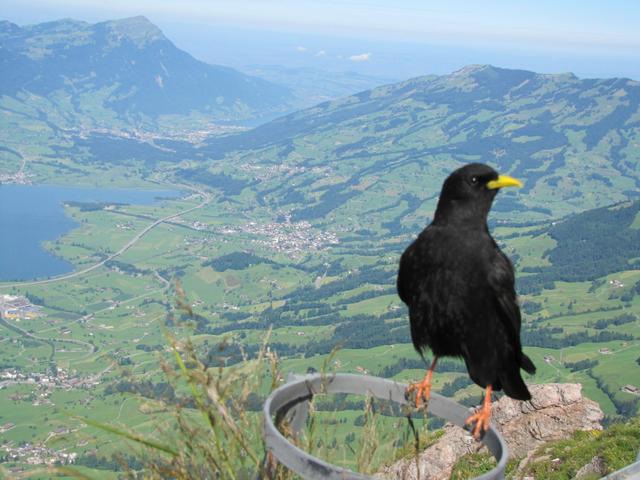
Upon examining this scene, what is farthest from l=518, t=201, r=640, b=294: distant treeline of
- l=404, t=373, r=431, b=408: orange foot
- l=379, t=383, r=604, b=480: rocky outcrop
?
l=404, t=373, r=431, b=408: orange foot

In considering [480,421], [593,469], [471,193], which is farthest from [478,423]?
[593,469]

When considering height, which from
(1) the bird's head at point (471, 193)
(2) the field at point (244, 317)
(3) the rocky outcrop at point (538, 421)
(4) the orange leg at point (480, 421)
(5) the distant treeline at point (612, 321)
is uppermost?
(1) the bird's head at point (471, 193)

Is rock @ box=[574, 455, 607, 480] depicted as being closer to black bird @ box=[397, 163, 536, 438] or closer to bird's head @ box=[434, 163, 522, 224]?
black bird @ box=[397, 163, 536, 438]

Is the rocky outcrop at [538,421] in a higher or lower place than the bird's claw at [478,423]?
lower

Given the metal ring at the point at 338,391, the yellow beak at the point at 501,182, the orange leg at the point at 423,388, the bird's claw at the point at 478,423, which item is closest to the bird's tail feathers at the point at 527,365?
the orange leg at the point at 423,388

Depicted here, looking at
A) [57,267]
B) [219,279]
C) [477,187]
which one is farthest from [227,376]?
[57,267]

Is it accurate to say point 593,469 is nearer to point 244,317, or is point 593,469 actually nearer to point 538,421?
point 538,421

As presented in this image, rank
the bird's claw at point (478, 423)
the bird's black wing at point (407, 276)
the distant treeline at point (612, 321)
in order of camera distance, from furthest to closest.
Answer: the distant treeline at point (612, 321) < the bird's black wing at point (407, 276) < the bird's claw at point (478, 423)

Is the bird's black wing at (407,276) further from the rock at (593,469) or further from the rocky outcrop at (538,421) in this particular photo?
the rocky outcrop at (538,421)
